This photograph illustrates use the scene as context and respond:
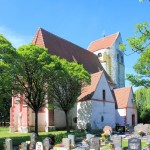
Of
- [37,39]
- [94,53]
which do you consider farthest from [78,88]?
[94,53]

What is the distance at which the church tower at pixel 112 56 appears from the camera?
57250 mm

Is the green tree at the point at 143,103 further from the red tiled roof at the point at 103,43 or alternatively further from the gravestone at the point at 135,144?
the gravestone at the point at 135,144

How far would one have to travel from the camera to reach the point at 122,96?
47094 mm

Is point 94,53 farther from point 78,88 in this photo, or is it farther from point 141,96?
point 78,88

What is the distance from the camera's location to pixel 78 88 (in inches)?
1389

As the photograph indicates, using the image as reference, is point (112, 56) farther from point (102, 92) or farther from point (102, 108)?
point (102, 108)

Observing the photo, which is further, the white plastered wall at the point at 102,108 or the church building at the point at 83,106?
the white plastered wall at the point at 102,108

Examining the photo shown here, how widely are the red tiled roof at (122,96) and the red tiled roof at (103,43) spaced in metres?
12.7

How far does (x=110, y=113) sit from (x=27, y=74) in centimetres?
1620

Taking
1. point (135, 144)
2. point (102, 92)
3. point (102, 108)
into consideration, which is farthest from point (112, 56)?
point (135, 144)

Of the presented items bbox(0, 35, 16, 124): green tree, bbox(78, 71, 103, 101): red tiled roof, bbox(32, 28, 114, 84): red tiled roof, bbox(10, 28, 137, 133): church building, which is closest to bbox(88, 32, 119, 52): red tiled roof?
bbox(32, 28, 114, 84): red tiled roof

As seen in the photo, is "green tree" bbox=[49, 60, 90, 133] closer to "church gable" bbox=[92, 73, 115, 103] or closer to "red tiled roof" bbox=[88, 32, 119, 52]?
"church gable" bbox=[92, 73, 115, 103]

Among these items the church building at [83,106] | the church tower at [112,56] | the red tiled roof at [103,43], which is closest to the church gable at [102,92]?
the church building at [83,106]

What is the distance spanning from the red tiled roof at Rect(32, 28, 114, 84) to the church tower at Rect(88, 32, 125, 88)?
336cm
